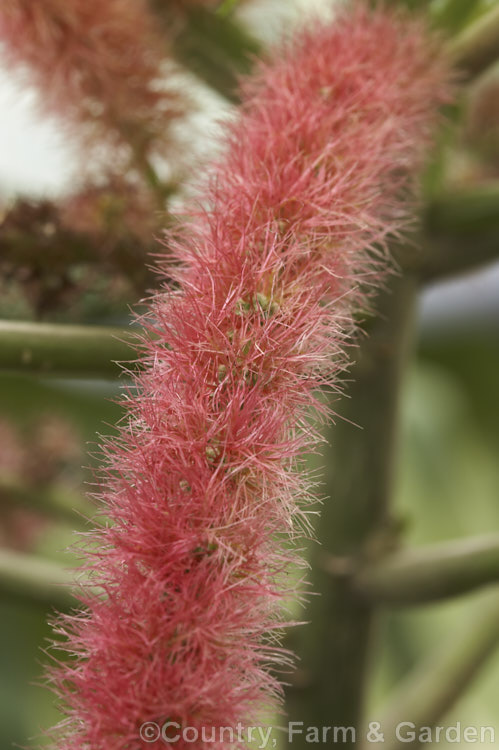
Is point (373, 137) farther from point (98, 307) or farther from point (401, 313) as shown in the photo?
point (98, 307)

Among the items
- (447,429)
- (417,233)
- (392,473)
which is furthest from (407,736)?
(447,429)

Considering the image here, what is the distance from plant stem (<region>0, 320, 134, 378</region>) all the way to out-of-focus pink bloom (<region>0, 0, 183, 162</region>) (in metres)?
0.15

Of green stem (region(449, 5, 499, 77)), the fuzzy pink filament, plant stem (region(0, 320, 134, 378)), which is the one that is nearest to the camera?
the fuzzy pink filament

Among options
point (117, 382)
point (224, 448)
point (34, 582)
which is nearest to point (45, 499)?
point (34, 582)

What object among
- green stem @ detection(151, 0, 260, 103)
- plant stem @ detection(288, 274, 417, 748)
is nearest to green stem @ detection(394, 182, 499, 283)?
plant stem @ detection(288, 274, 417, 748)

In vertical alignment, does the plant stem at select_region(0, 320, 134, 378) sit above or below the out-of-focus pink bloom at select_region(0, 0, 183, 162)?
below

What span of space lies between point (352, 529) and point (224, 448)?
276mm

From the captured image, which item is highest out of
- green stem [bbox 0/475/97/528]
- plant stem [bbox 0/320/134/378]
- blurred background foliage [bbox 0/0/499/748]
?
blurred background foliage [bbox 0/0/499/748]

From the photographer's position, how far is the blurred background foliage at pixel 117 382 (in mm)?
430

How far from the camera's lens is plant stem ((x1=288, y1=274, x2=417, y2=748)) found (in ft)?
1.61

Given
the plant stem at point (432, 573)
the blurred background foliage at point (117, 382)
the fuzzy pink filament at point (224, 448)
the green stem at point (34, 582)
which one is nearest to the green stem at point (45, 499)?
the blurred background foliage at point (117, 382)

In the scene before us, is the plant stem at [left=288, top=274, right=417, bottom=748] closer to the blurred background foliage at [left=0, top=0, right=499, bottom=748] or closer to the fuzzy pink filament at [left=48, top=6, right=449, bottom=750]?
the blurred background foliage at [left=0, top=0, right=499, bottom=748]

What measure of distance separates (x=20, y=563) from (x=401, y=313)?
27 centimetres

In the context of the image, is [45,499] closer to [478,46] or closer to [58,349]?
[58,349]
